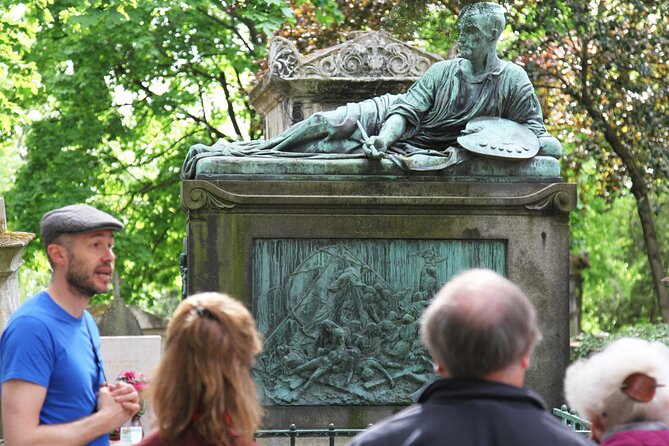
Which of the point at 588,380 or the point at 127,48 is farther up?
the point at 127,48

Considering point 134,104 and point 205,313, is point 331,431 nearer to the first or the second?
point 205,313

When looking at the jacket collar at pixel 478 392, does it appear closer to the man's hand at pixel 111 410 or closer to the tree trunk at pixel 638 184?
the man's hand at pixel 111 410

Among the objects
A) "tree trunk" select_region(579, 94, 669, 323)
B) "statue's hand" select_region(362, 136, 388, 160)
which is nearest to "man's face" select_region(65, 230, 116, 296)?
"statue's hand" select_region(362, 136, 388, 160)

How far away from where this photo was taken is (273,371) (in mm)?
10211

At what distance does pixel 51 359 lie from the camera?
16.7ft

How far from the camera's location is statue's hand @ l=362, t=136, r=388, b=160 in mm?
10422

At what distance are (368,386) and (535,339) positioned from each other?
6247 millimetres

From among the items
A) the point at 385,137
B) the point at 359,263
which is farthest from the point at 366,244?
the point at 385,137

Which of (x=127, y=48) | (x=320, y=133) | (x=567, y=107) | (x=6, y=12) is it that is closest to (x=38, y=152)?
(x=127, y=48)

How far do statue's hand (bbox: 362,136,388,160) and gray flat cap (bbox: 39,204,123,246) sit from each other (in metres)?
5.07

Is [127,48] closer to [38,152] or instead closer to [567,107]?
[38,152]

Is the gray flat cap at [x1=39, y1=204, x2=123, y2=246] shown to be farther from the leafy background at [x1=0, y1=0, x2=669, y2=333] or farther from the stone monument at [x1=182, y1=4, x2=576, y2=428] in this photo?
the leafy background at [x1=0, y1=0, x2=669, y2=333]

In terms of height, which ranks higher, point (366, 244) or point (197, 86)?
point (197, 86)

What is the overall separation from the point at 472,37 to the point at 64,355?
20.7 ft
